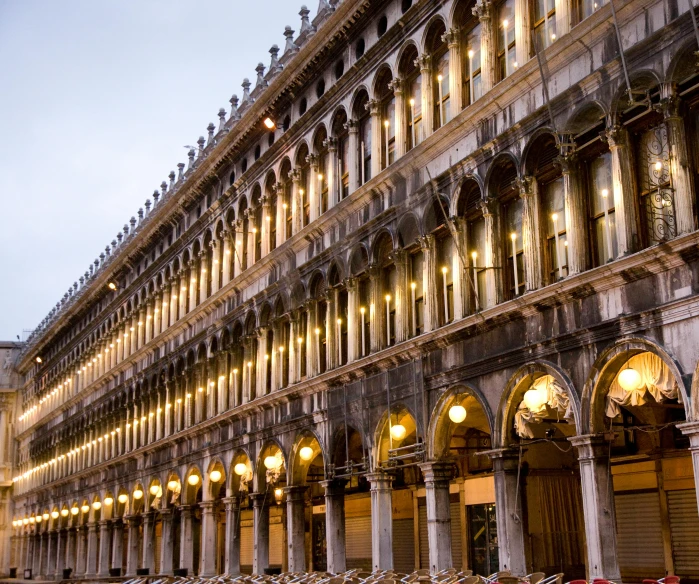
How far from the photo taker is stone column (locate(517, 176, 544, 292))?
22.4 m

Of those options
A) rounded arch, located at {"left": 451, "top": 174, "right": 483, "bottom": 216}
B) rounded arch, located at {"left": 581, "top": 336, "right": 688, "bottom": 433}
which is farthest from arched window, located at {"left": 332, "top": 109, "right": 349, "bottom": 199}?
rounded arch, located at {"left": 581, "top": 336, "right": 688, "bottom": 433}

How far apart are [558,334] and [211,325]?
2417 cm

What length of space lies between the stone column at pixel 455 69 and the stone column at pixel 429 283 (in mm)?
3273

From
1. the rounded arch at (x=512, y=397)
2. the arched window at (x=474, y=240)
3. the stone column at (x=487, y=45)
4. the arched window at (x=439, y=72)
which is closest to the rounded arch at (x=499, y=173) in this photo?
the arched window at (x=474, y=240)

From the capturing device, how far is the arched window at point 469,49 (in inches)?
1016

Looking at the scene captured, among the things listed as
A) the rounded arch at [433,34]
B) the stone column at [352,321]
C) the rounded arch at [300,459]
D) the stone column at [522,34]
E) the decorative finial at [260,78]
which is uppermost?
the decorative finial at [260,78]

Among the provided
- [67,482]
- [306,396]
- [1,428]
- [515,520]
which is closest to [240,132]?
[306,396]

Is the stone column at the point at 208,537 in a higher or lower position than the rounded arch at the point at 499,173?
lower

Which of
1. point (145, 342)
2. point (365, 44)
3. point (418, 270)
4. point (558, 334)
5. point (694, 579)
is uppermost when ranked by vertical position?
point (365, 44)

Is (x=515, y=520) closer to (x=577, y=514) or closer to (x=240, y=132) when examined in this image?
(x=577, y=514)

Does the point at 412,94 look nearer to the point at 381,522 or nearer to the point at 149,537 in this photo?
the point at 381,522

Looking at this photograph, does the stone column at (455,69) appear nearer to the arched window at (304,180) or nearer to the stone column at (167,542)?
the arched window at (304,180)

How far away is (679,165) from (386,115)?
522 inches

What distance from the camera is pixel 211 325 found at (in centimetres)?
4319
